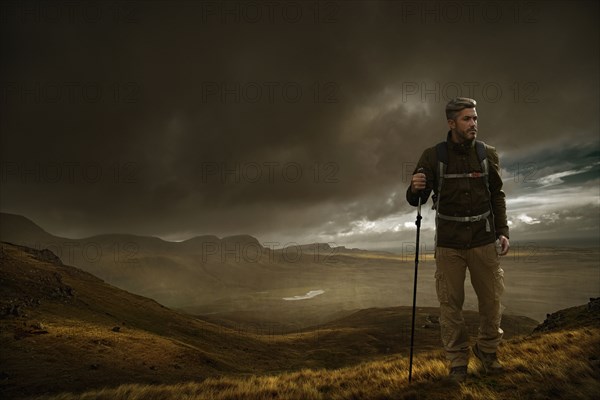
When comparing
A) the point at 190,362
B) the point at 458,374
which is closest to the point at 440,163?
the point at 458,374

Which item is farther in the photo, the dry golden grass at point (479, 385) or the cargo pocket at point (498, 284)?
the cargo pocket at point (498, 284)

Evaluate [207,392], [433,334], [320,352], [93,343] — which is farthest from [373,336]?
[207,392]

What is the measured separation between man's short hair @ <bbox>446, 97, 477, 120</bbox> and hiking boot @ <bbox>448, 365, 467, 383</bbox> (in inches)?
183

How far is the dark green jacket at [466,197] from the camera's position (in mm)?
5895

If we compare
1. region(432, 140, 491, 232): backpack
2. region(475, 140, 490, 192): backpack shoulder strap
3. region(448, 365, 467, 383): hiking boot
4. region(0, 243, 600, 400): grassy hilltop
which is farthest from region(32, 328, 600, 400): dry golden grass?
region(475, 140, 490, 192): backpack shoulder strap

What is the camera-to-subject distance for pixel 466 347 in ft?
18.8

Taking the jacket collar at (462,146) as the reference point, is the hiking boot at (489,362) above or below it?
below

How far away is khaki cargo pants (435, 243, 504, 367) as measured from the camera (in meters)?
5.75

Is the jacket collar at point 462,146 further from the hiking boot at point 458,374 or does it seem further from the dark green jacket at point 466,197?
the hiking boot at point 458,374

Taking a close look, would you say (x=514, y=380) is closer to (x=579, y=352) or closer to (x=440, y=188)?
(x=579, y=352)

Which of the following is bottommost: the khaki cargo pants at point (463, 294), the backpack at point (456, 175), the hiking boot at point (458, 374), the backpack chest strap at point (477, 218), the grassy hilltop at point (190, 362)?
the grassy hilltop at point (190, 362)

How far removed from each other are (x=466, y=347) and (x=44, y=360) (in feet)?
61.9

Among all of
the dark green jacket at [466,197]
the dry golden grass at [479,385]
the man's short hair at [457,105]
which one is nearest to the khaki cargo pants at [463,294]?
the dark green jacket at [466,197]

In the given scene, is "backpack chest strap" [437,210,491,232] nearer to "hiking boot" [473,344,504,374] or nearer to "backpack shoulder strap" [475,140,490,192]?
"backpack shoulder strap" [475,140,490,192]
